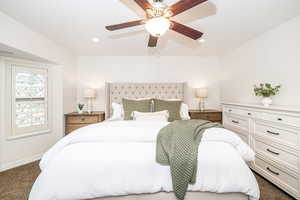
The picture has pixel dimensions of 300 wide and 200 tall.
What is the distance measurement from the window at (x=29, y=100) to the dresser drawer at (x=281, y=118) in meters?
4.03

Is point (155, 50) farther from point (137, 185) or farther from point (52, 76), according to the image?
point (137, 185)

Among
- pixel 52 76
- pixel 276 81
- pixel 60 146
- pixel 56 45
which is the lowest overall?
pixel 60 146

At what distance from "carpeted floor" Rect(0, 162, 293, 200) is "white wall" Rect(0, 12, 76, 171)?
1.02 ft

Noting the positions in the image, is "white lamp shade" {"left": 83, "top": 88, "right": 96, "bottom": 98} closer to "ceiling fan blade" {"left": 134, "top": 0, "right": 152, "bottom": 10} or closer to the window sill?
the window sill

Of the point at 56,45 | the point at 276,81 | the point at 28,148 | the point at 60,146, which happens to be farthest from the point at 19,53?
the point at 276,81

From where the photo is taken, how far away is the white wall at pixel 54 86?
2.15m

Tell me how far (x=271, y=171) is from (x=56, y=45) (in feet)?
14.3

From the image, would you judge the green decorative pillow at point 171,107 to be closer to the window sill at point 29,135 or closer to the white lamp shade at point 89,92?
the white lamp shade at point 89,92

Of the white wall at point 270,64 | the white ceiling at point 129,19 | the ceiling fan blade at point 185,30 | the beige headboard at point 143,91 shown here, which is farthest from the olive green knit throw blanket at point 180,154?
the beige headboard at point 143,91

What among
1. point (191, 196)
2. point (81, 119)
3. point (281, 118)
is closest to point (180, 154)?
point (191, 196)

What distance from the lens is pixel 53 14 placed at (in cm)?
199

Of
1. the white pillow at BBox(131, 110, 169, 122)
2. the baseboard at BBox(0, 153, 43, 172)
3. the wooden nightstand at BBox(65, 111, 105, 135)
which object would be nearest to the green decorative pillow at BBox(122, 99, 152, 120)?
the white pillow at BBox(131, 110, 169, 122)

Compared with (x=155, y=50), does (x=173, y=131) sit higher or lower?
lower

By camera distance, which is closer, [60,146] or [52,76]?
[60,146]
